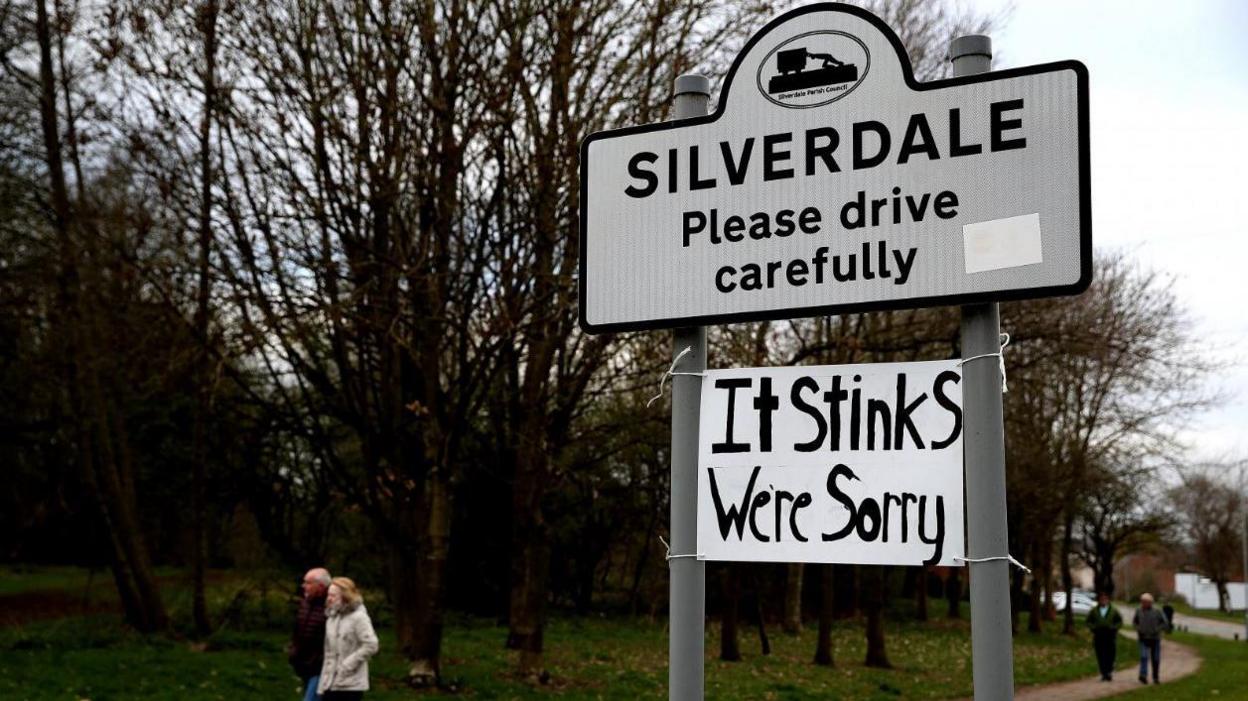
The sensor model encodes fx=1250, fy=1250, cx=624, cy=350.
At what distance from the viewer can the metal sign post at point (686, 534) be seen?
3.06 meters

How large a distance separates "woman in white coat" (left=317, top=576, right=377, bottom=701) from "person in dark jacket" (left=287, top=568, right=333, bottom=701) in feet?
0.92

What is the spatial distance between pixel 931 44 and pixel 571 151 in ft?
24.2

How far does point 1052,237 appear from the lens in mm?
2713

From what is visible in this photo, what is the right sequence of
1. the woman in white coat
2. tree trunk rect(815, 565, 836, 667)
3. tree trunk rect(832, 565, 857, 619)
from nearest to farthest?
the woman in white coat
tree trunk rect(815, 565, 836, 667)
tree trunk rect(832, 565, 857, 619)

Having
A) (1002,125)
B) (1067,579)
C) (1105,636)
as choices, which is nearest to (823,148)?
(1002,125)

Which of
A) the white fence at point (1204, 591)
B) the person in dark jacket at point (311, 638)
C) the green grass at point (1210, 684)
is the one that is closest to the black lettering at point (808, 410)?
the person in dark jacket at point (311, 638)

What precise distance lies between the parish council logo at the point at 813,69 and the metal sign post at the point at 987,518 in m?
0.68

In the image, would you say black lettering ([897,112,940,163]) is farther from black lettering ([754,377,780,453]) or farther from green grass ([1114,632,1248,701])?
green grass ([1114,632,1248,701])

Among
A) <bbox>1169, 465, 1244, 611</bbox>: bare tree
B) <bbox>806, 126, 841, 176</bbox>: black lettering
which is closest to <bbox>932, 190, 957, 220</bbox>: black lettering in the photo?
<bbox>806, 126, 841, 176</bbox>: black lettering

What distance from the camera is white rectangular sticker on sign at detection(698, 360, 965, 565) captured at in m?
2.78

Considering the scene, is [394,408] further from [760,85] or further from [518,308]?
[760,85]

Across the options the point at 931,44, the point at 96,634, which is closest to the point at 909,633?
the point at 931,44

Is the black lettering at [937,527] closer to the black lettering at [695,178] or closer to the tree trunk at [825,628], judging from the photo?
the black lettering at [695,178]

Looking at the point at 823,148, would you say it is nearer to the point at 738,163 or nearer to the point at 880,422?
the point at 738,163
